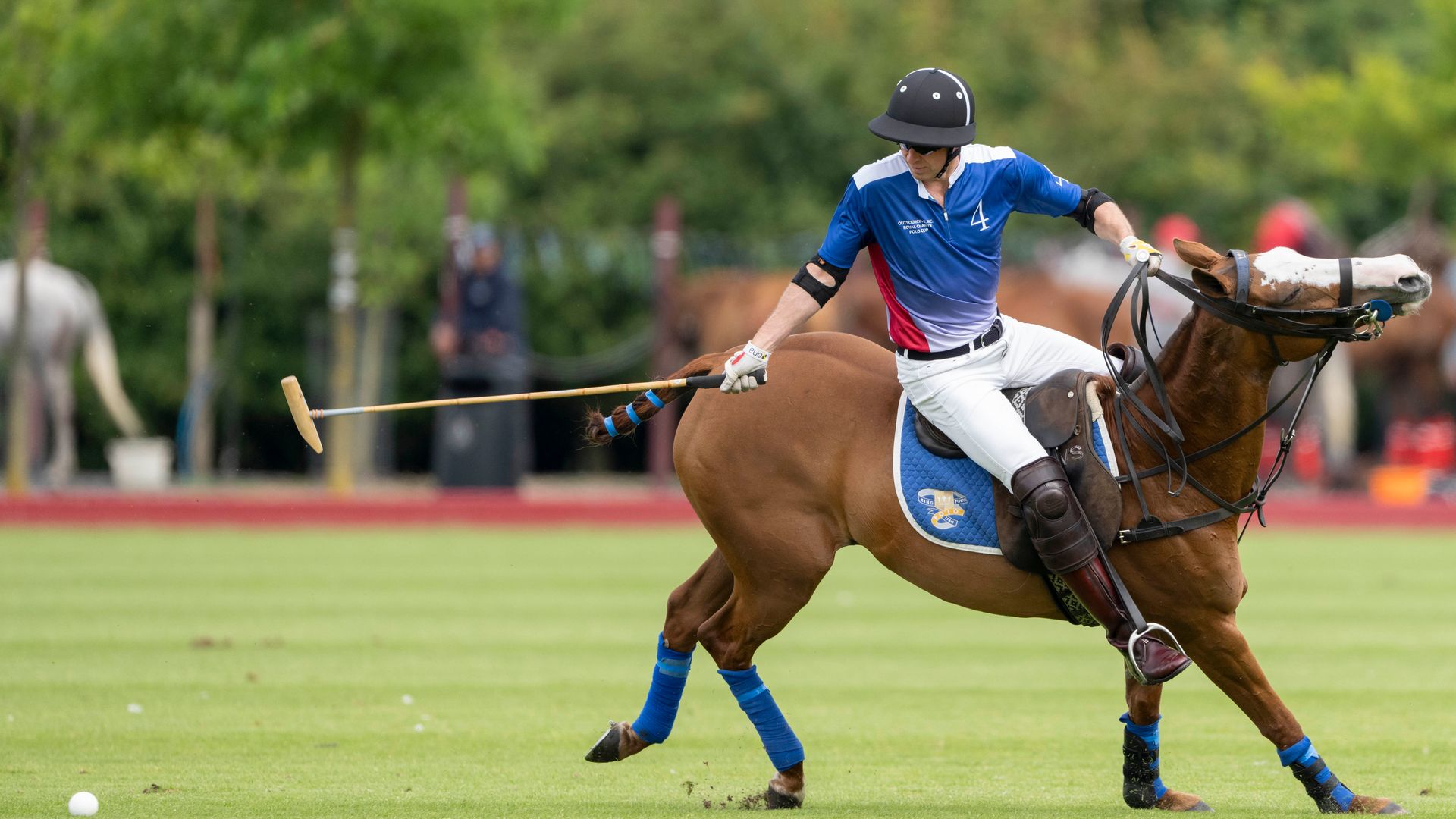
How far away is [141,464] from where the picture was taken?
A: 18953mm

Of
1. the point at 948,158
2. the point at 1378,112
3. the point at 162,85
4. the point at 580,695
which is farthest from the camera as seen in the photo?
the point at 1378,112

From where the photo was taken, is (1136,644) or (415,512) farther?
(415,512)

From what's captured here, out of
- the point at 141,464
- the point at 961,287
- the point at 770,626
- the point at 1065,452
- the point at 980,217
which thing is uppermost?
the point at 980,217

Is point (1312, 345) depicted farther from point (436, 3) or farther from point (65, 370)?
point (65, 370)

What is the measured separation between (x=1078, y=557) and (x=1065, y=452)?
38 cm

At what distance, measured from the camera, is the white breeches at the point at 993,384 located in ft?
19.4

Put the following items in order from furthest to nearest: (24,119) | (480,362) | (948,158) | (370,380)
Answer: (370,380), (480,362), (24,119), (948,158)

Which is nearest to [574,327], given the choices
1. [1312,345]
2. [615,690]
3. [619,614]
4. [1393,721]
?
[619,614]

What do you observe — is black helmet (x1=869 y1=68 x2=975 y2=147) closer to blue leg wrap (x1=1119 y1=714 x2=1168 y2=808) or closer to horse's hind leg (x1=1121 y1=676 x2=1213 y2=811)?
horse's hind leg (x1=1121 y1=676 x2=1213 y2=811)

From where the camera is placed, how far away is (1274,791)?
6.45 m

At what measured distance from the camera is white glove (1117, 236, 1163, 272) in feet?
19.0

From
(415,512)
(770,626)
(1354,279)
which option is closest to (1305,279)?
(1354,279)

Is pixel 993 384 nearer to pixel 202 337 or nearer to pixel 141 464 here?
pixel 141 464

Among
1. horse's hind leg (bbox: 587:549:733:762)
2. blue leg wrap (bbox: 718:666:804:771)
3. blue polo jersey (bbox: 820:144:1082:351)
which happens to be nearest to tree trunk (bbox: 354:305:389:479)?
horse's hind leg (bbox: 587:549:733:762)
